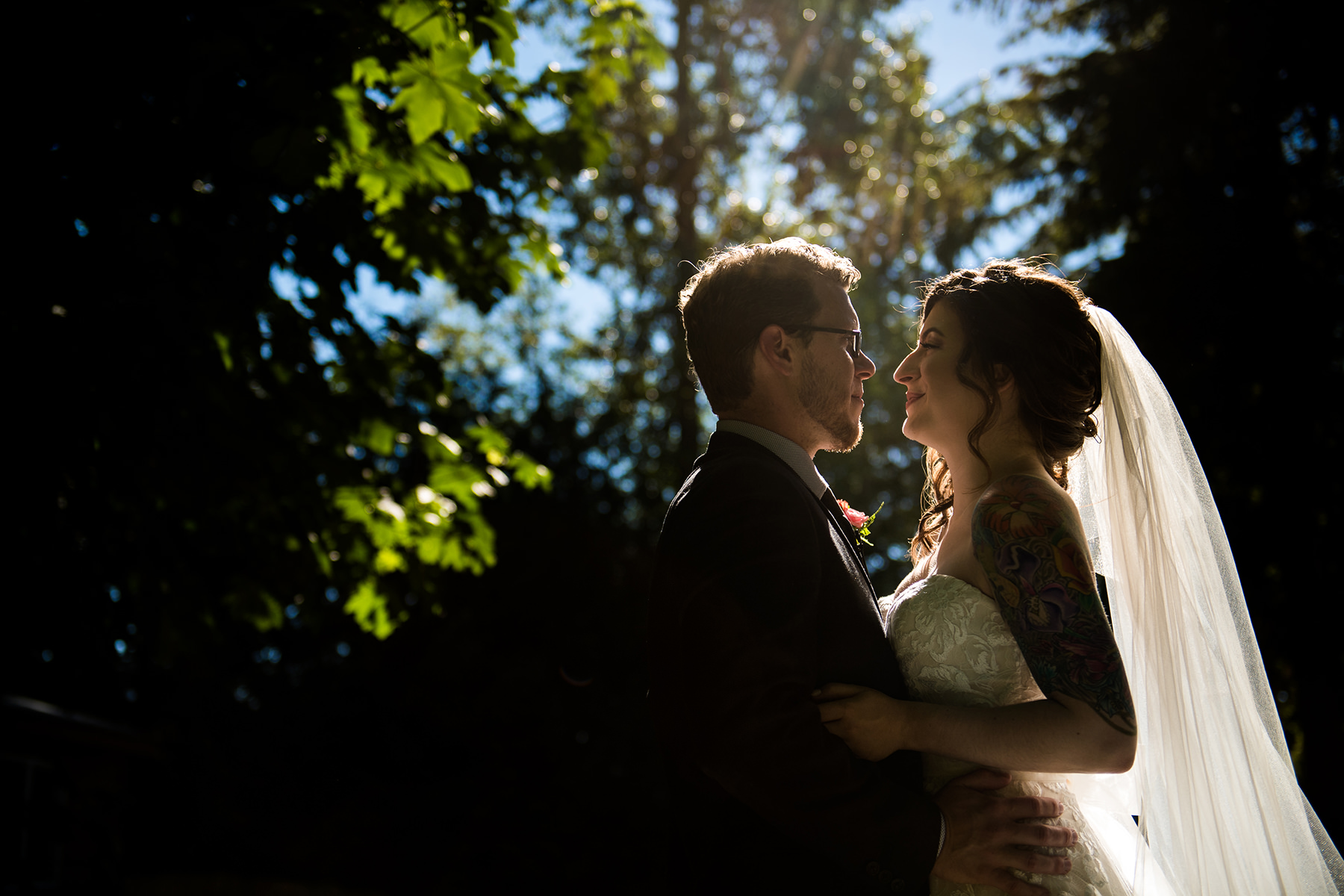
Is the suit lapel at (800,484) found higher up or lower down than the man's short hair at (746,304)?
lower down

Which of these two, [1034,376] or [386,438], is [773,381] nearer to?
[1034,376]

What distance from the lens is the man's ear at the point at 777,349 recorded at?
2.66m

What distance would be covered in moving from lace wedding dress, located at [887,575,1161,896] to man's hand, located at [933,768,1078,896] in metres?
0.12

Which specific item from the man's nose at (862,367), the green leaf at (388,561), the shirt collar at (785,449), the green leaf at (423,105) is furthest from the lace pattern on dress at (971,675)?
the green leaf at (388,561)

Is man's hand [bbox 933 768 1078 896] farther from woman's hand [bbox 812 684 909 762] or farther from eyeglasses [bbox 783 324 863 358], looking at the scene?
eyeglasses [bbox 783 324 863 358]

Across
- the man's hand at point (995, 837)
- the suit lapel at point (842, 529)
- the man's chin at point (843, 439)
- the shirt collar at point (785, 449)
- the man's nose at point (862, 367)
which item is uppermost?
the man's nose at point (862, 367)

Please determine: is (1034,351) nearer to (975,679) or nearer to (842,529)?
(842,529)

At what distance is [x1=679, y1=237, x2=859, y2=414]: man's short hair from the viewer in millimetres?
2674

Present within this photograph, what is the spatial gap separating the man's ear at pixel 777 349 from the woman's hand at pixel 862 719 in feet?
3.20

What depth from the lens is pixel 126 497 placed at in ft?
13.6

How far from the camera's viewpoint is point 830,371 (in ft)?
8.85

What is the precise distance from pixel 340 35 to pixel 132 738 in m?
14.0

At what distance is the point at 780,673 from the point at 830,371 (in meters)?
1.04

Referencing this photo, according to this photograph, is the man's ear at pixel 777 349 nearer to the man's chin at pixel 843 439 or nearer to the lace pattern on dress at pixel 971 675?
the man's chin at pixel 843 439
